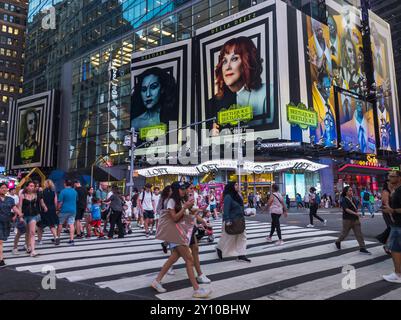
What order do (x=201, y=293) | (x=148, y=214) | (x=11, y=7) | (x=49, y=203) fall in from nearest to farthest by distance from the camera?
(x=201, y=293) < (x=49, y=203) < (x=148, y=214) < (x=11, y=7)

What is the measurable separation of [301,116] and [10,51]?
10138 centimetres

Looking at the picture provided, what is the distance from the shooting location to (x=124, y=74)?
172ft

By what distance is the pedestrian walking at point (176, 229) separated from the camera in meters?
5.54

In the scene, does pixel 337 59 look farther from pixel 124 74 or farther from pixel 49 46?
pixel 49 46

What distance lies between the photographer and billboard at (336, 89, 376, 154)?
4294 cm

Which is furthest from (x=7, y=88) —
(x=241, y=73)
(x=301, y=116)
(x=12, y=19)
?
(x=301, y=116)

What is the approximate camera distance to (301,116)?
35.8 meters

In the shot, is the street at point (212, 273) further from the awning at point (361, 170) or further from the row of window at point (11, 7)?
the row of window at point (11, 7)

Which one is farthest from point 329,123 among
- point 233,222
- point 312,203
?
point 233,222

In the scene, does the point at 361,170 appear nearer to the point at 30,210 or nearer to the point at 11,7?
the point at 30,210

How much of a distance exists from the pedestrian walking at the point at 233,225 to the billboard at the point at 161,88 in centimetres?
3395

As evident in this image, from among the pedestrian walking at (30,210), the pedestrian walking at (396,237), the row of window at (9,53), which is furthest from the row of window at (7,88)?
the pedestrian walking at (396,237)

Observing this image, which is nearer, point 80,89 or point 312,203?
point 312,203

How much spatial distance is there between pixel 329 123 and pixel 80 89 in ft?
131
